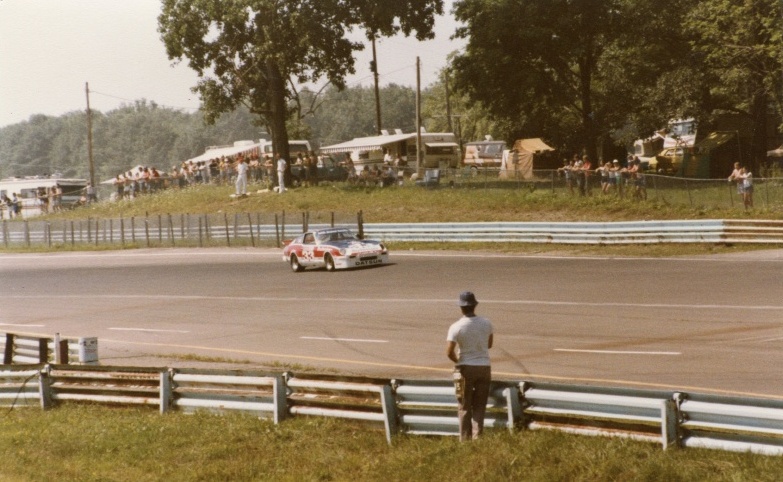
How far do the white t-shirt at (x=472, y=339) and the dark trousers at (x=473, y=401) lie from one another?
3.5 inches

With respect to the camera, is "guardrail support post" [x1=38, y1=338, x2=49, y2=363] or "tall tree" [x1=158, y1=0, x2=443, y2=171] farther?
"tall tree" [x1=158, y1=0, x2=443, y2=171]

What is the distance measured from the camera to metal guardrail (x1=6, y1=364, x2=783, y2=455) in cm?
997

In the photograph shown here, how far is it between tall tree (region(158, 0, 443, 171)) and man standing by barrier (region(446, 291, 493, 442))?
145 ft

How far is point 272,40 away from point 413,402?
44375mm

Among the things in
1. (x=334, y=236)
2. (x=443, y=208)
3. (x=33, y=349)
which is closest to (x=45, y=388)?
(x=33, y=349)

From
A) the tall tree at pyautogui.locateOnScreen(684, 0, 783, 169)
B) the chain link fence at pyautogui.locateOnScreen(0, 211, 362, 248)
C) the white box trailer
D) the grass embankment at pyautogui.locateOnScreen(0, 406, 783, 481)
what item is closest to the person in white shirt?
the chain link fence at pyautogui.locateOnScreen(0, 211, 362, 248)

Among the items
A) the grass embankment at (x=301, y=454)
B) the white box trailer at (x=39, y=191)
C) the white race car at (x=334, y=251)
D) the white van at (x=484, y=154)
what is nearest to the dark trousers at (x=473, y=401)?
the grass embankment at (x=301, y=454)

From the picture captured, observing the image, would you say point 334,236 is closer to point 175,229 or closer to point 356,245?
point 356,245

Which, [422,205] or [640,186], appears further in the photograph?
[422,205]

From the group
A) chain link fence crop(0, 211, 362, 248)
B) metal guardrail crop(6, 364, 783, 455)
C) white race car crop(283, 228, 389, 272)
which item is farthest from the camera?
chain link fence crop(0, 211, 362, 248)

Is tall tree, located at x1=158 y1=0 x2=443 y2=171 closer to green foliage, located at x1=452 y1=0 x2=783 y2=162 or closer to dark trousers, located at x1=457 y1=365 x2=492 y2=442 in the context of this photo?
green foliage, located at x1=452 y1=0 x2=783 y2=162

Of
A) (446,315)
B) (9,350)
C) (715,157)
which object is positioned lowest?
(9,350)

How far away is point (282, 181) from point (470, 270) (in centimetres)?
2518

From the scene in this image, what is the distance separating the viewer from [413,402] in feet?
41.3
